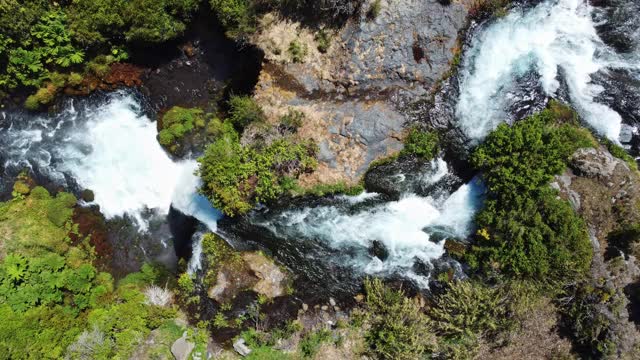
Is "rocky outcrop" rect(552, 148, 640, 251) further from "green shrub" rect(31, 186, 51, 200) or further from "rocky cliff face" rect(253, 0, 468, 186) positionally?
"green shrub" rect(31, 186, 51, 200)

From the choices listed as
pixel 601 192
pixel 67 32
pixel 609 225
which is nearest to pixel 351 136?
pixel 601 192

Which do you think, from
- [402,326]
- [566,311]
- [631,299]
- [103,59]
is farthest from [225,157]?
[631,299]

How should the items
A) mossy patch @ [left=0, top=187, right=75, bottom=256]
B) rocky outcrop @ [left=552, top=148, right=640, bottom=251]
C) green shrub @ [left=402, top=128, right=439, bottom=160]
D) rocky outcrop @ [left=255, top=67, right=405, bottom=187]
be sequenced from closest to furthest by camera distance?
rocky outcrop @ [left=552, top=148, right=640, bottom=251] → green shrub @ [left=402, top=128, right=439, bottom=160] → rocky outcrop @ [left=255, top=67, right=405, bottom=187] → mossy patch @ [left=0, top=187, right=75, bottom=256]

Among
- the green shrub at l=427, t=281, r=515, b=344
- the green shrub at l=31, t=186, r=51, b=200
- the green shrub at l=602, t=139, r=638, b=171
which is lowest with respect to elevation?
the green shrub at l=31, t=186, r=51, b=200

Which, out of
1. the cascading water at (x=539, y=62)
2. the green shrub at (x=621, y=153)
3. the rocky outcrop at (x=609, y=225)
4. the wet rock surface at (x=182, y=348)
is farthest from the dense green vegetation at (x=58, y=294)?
the green shrub at (x=621, y=153)

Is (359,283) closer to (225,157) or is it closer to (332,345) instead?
(332,345)

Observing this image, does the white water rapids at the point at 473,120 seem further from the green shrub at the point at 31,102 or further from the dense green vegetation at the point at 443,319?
the green shrub at the point at 31,102

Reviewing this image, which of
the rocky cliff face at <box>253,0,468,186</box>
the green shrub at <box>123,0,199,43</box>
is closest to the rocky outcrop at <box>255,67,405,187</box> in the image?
the rocky cliff face at <box>253,0,468,186</box>

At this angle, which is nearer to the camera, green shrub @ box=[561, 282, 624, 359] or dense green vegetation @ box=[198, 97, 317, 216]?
green shrub @ box=[561, 282, 624, 359]
